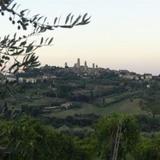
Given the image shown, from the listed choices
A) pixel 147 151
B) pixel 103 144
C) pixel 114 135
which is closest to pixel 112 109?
pixel 114 135

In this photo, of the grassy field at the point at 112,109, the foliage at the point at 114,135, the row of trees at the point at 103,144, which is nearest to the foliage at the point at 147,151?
the row of trees at the point at 103,144

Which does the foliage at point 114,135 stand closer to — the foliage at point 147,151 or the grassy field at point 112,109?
the foliage at point 147,151

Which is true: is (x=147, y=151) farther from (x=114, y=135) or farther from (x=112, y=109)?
(x=112, y=109)

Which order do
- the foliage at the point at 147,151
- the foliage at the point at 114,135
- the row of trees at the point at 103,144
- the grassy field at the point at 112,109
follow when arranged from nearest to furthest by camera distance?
1. the row of trees at the point at 103,144
2. the foliage at the point at 114,135
3. the foliage at the point at 147,151
4. the grassy field at the point at 112,109

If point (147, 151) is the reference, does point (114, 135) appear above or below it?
above

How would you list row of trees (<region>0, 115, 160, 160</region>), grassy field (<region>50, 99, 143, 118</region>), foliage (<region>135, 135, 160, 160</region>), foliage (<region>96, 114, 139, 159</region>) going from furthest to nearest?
grassy field (<region>50, 99, 143, 118</region>) < foliage (<region>135, 135, 160, 160</region>) < foliage (<region>96, 114, 139, 159</region>) < row of trees (<region>0, 115, 160, 160</region>)

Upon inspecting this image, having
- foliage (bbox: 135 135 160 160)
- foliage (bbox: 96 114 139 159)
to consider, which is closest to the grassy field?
foliage (bbox: 96 114 139 159)

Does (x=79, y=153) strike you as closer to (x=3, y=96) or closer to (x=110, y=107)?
(x=3, y=96)

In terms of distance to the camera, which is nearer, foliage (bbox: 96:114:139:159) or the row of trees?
Result: the row of trees

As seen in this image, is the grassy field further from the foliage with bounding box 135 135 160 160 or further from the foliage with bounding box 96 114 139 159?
the foliage with bounding box 135 135 160 160

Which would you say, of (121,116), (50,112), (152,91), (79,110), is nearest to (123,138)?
(121,116)

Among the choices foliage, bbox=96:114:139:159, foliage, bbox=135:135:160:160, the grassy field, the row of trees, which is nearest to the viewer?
the row of trees

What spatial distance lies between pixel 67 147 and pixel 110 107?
79644mm

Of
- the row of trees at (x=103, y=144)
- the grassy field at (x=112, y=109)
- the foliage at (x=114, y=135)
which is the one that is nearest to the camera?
the row of trees at (x=103, y=144)
